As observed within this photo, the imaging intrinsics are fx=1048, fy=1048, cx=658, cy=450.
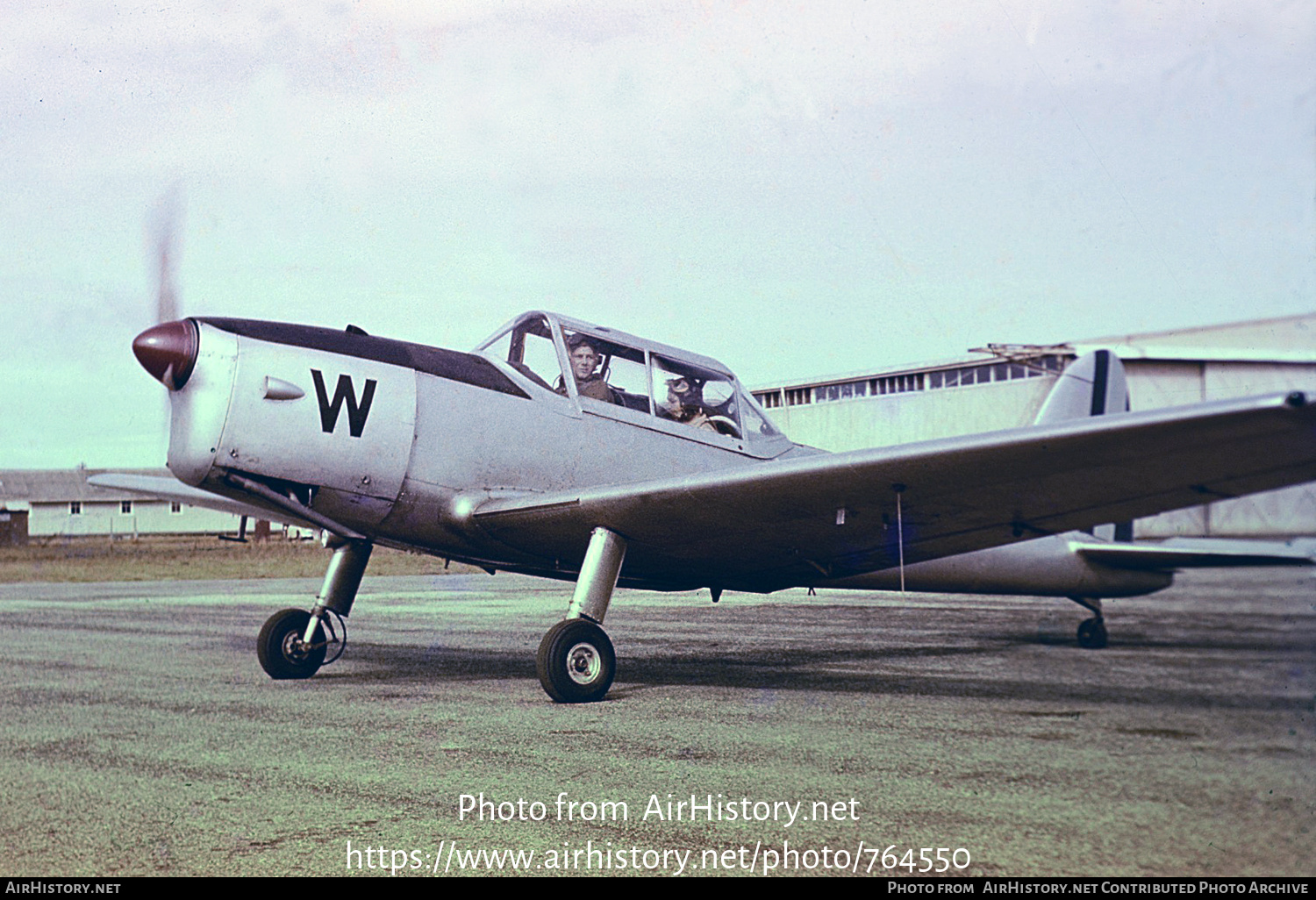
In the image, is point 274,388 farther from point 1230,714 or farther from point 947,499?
point 1230,714

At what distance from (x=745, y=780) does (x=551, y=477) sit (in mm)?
3092

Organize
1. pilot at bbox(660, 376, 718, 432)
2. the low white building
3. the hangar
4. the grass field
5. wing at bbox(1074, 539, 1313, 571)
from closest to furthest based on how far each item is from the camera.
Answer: wing at bbox(1074, 539, 1313, 571)
the hangar
pilot at bbox(660, 376, 718, 432)
the grass field
the low white building

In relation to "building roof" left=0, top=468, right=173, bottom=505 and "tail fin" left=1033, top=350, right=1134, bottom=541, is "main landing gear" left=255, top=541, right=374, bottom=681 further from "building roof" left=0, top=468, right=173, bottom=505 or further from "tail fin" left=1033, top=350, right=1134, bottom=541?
"building roof" left=0, top=468, right=173, bottom=505

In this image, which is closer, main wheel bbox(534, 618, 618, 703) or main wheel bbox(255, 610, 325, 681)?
main wheel bbox(534, 618, 618, 703)

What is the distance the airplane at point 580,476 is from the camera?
5.25 m

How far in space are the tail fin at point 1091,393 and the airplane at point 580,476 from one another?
1.8 inches

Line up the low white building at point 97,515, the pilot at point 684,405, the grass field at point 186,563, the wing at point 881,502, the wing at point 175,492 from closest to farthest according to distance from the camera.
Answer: the wing at point 881,502, the pilot at point 684,405, the wing at point 175,492, the grass field at point 186,563, the low white building at point 97,515

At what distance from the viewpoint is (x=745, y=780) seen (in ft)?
11.4

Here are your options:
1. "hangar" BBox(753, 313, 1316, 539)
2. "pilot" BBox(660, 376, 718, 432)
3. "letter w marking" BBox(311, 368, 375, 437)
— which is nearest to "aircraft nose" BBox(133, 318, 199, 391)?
"letter w marking" BBox(311, 368, 375, 437)

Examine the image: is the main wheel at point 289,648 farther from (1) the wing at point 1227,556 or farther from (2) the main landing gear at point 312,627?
(1) the wing at point 1227,556

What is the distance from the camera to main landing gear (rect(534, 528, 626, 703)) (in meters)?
5.46

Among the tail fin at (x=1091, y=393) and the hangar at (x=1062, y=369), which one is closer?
the hangar at (x=1062, y=369)

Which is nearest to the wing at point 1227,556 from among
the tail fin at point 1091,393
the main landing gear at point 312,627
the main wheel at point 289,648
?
the tail fin at point 1091,393

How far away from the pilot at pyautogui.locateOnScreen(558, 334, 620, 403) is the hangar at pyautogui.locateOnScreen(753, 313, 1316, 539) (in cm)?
132
